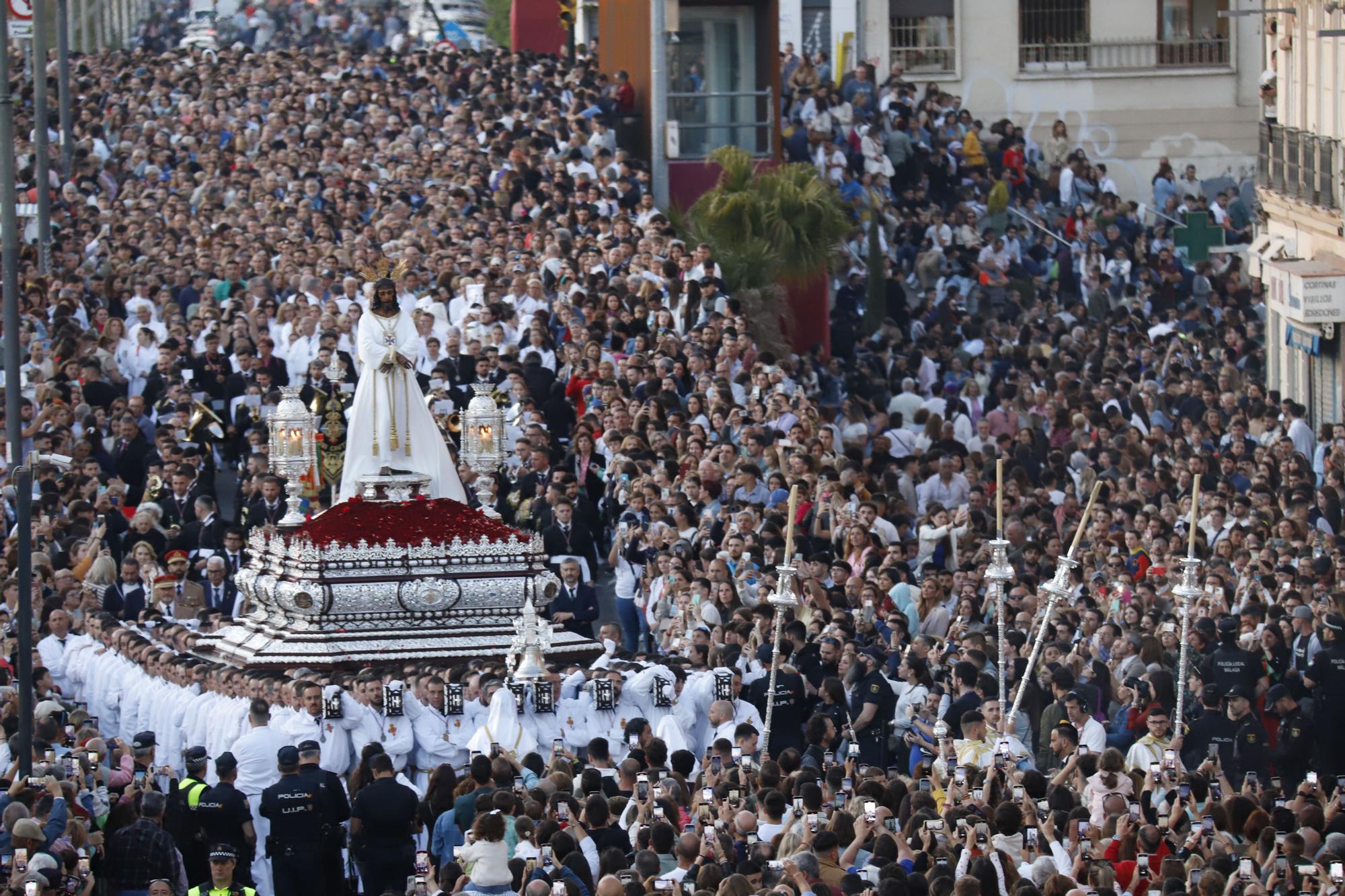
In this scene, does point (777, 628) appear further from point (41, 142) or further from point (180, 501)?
point (41, 142)

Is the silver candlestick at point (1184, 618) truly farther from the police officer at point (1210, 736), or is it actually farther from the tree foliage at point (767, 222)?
the tree foliage at point (767, 222)

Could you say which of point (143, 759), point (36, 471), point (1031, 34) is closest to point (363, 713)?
point (143, 759)

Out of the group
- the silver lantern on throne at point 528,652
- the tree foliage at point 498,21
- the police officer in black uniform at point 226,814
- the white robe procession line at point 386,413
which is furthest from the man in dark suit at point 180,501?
the tree foliage at point 498,21

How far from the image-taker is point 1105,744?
19.7 m

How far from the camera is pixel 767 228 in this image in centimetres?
3594

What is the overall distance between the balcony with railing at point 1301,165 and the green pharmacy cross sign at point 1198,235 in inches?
139

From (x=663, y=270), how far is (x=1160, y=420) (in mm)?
5288

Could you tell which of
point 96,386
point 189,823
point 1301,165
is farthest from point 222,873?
point 1301,165

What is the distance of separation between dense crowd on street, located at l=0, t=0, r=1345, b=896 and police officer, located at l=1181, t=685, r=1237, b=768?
1.3 inches

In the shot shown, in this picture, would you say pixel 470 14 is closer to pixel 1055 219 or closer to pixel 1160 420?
pixel 1055 219

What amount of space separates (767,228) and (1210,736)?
16946 mm

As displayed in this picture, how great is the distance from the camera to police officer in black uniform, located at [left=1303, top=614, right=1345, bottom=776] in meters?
20.8

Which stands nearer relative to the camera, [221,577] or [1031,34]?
[221,577]

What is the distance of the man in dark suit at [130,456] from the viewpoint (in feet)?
95.0
